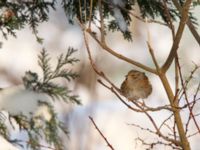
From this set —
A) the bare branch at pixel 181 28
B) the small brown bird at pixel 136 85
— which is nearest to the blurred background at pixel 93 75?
the small brown bird at pixel 136 85

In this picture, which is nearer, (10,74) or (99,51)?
(10,74)

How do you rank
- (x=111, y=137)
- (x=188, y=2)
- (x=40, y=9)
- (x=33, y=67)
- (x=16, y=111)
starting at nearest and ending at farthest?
(x=188, y=2)
(x=16, y=111)
(x=40, y=9)
(x=33, y=67)
(x=111, y=137)

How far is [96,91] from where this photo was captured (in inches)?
106

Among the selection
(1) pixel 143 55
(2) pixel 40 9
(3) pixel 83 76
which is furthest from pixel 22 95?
(1) pixel 143 55

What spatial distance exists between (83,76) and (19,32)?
0.50 meters

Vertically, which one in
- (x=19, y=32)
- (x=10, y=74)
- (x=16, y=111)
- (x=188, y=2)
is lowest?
(x=188, y=2)

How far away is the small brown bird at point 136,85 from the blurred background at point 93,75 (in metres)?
0.89

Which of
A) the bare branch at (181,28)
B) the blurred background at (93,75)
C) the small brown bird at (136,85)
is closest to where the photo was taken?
the bare branch at (181,28)

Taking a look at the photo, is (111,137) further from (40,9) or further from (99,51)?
(40,9)

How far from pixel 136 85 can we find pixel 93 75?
1.25m

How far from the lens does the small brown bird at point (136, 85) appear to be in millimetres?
1478

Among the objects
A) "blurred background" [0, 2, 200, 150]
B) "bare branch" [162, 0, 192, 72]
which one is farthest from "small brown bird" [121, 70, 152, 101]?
"blurred background" [0, 2, 200, 150]

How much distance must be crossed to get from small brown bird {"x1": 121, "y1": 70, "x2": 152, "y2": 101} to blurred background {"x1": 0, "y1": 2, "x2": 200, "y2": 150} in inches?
35.2

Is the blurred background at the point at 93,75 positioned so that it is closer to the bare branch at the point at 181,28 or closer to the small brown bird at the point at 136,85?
the small brown bird at the point at 136,85
